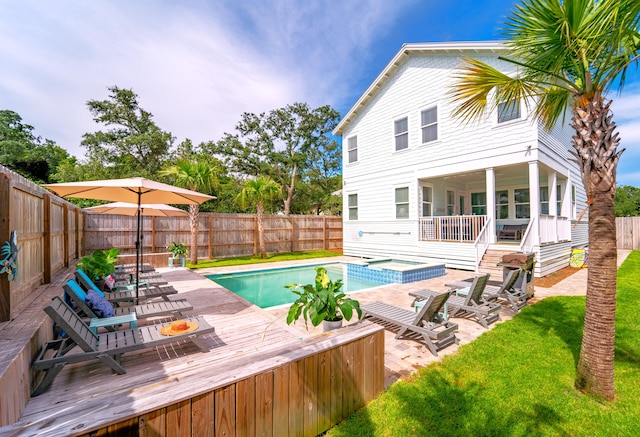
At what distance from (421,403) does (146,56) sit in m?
13.3

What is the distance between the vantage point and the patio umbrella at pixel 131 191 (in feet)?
16.1

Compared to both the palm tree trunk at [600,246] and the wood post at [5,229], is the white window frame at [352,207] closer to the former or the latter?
the palm tree trunk at [600,246]

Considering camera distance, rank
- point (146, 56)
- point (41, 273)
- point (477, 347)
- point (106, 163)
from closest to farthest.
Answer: point (477, 347)
point (41, 273)
point (146, 56)
point (106, 163)

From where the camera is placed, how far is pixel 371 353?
10.4 ft

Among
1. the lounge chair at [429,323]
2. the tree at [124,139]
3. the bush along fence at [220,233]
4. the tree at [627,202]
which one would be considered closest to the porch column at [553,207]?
the lounge chair at [429,323]

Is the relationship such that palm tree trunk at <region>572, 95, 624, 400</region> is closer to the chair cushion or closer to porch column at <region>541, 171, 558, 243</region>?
the chair cushion

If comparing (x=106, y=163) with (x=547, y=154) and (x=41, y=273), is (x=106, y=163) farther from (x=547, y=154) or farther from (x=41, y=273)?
(x=547, y=154)

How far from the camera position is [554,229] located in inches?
440

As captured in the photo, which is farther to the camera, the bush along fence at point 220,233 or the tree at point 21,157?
the tree at point 21,157

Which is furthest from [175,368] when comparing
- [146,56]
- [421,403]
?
[146,56]

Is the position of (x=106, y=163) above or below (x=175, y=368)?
above

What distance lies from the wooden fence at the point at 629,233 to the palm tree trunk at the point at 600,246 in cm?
2410

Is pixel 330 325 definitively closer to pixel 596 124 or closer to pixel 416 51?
pixel 596 124

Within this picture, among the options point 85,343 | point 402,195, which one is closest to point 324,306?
point 85,343
